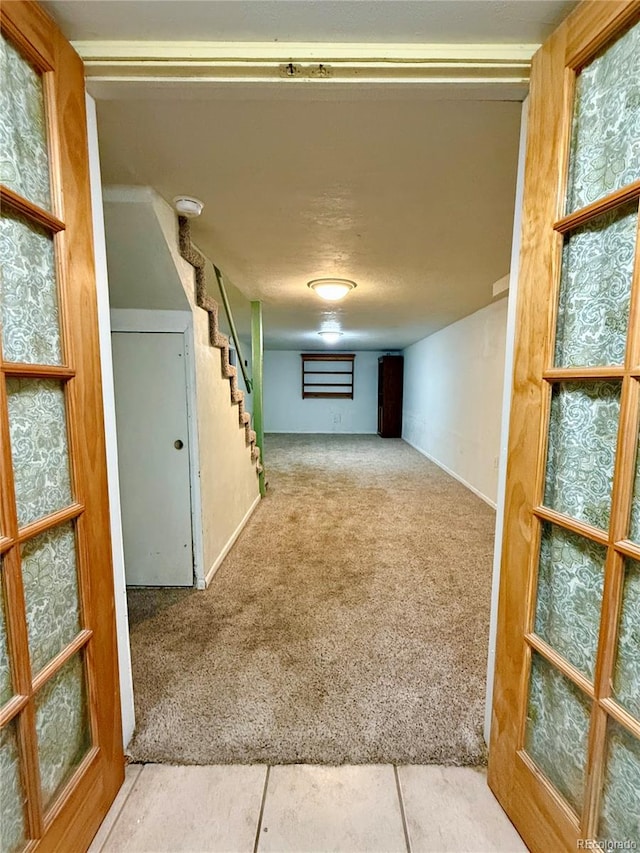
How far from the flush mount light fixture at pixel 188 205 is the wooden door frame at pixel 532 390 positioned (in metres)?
1.34

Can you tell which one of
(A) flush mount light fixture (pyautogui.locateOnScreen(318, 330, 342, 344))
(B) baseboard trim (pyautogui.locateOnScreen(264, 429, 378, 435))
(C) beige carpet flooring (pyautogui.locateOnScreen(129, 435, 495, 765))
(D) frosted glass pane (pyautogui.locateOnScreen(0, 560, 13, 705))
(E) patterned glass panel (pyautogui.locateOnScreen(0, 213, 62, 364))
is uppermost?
(A) flush mount light fixture (pyautogui.locateOnScreen(318, 330, 342, 344))

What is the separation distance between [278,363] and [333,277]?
5742mm

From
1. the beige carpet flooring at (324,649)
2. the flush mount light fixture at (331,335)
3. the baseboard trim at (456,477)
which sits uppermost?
the flush mount light fixture at (331,335)

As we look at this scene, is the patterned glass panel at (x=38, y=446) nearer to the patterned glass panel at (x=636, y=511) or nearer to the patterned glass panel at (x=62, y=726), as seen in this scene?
the patterned glass panel at (x=62, y=726)

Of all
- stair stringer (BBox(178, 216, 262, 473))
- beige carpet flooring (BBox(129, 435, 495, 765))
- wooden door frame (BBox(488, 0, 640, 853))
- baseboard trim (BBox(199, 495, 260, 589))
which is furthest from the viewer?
baseboard trim (BBox(199, 495, 260, 589))

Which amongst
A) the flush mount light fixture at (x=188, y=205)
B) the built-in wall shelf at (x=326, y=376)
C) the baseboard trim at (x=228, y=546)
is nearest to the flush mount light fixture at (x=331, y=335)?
the built-in wall shelf at (x=326, y=376)

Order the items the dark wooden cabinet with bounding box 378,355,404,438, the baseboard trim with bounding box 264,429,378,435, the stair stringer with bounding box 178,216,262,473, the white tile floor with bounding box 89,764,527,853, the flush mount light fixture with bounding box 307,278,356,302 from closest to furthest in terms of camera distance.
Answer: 1. the white tile floor with bounding box 89,764,527,853
2. the stair stringer with bounding box 178,216,262,473
3. the flush mount light fixture with bounding box 307,278,356,302
4. the dark wooden cabinet with bounding box 378,355,404,438
5. the baseboard trim with bounding box 264,429,378,435

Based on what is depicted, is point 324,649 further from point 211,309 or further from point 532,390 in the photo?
point 211,309

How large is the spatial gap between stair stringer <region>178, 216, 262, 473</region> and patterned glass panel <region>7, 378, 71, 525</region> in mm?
1301

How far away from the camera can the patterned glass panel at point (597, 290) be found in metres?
0.75

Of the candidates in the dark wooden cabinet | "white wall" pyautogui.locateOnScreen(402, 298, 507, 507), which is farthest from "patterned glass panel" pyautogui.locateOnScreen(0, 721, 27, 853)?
the dark wooden cabinet

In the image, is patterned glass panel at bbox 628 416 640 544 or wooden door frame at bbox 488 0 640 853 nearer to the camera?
patterned glass panel at bbox 628 416 640 544

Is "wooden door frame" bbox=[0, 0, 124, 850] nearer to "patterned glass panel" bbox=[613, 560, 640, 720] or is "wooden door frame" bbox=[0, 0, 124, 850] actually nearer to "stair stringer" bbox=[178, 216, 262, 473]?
"stair stringer" bbox=[178, 216, 262, 473]

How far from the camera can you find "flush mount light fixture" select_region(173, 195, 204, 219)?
5.32ft
